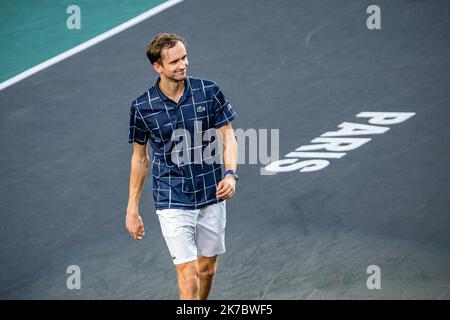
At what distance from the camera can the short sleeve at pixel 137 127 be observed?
7.20 metres

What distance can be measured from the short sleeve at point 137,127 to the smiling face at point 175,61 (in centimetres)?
39

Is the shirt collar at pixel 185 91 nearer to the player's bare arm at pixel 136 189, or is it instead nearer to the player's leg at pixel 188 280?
the player's bare arm at pixel 136 189

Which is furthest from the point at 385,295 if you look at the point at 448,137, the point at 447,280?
the point at 448,137

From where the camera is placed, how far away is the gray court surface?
339 inches

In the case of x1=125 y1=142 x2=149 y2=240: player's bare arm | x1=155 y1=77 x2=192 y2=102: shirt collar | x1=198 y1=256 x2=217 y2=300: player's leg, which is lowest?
x1=198 y1=256 x2=217 y2=300: player's leg

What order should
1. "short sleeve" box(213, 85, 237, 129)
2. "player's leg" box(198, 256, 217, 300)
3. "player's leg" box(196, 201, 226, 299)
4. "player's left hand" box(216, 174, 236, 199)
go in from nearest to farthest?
"player's left hand" box(216, 174, 236, 199)
"short sleeve" box(213, 85, 237, 129)
"player's leg" box(196, 201, 226, 299)
"player's leg" box(198, 256, 217, 300)

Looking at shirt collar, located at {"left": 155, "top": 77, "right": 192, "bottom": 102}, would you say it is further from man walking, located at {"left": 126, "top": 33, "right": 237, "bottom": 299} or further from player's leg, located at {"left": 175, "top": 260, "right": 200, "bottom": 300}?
player's leg, located at {"left": 175, "top": 260, "right": 200, "bottom": 300}

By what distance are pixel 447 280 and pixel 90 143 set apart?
3711 mm

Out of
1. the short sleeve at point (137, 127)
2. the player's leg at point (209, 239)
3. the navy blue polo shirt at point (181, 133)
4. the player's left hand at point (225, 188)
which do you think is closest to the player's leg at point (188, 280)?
the player's leg at point (209, 239)

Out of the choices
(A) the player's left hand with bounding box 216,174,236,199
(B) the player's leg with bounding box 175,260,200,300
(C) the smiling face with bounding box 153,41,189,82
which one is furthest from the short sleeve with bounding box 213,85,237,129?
(B) the player's leg with bounding box 175,260,200,300

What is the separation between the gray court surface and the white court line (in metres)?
0.10

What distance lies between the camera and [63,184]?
9383 mm

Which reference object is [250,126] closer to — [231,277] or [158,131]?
[231,277]

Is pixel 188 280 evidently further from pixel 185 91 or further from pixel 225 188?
pixel 185 91
